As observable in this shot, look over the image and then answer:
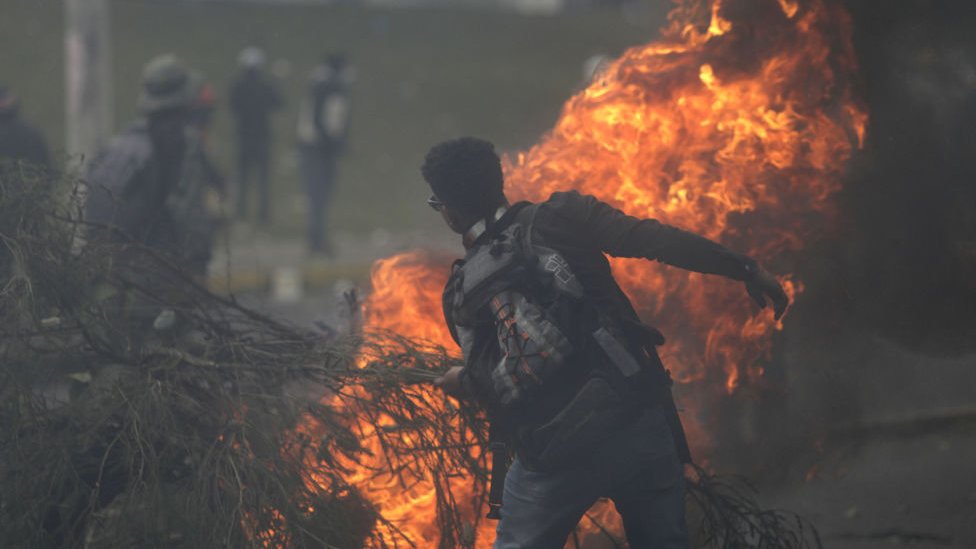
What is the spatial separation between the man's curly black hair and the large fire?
115cm

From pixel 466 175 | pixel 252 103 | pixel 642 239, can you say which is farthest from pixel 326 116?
pixel 642 239

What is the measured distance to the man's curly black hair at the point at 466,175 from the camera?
3.54 meters

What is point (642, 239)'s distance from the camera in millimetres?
3533

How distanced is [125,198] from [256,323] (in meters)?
1.45

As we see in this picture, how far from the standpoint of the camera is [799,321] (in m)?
5.16

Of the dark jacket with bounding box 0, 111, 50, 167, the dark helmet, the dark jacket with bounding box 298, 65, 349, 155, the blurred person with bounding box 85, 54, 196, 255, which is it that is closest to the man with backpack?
the blurred person with bounding box 85, 54, 196, 255

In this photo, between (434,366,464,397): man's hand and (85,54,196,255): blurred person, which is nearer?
(434,366,464,397): man's hand

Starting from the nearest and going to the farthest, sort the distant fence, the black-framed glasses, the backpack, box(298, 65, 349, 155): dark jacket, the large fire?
1. the backpack
2. the black-framed glasses
3. the large fire
4. box(298, 65, 349, 155): dark jacket
5. the distant fence

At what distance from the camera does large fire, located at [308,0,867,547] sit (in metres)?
4.70

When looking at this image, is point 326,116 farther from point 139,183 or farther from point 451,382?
point 451,382

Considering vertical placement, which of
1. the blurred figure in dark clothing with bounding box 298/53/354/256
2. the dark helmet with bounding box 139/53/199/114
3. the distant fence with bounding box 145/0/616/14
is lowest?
the dark helmet with bounding box 139/53/199/114

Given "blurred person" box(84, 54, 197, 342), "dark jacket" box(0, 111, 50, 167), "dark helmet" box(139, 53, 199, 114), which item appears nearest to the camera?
"blurred person" box(84, 54, 197, 342)

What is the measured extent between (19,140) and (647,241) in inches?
268

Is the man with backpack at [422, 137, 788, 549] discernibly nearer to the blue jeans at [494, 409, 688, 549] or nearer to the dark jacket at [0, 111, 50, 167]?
the blue jeans at [494, 409, 688, 549]
